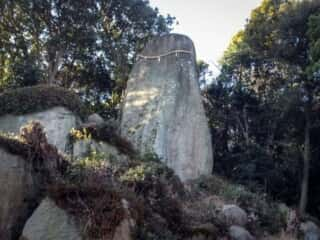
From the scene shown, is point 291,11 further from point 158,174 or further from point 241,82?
point 158,174

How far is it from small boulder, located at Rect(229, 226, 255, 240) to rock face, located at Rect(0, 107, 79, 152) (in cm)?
561

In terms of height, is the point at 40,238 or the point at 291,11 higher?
the point at 291,11

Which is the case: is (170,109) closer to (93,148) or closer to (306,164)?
(93,148)

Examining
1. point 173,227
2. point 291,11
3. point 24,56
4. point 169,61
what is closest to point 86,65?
point 24,56

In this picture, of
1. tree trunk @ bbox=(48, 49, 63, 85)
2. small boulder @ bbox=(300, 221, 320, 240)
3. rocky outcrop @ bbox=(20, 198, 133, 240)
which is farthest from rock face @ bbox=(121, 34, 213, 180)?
rocky outcrop @ bbox=(20, 198, 133, 240)

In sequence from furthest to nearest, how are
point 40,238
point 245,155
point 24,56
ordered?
point 24,56 < point 245,155 < point 40,238

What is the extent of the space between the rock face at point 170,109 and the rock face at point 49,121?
224 centimetres

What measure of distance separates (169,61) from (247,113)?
17.2 ft

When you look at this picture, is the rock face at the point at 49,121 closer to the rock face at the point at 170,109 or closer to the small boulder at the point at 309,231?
the rock face at the point at 170,109

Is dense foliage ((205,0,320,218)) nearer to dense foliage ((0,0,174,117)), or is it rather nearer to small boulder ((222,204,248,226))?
dense foliage ((0,0,174,117))

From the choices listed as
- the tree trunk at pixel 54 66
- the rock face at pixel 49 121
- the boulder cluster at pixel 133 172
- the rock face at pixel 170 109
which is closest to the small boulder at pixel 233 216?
the boulder cluster at pixel 133 172

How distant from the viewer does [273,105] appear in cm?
1822

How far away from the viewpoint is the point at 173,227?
25.2ft

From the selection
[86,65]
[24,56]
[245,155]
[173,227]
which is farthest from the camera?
[86,65]
